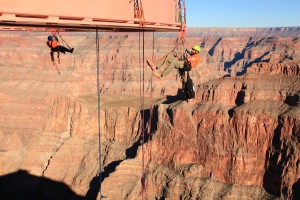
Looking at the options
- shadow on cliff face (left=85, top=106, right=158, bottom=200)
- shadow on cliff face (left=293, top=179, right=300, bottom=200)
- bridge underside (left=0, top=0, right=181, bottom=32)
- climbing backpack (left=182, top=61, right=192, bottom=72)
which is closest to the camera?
bridge underside (left=0, top=0, right=181, bottom=32)

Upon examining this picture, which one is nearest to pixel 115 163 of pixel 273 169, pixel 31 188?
pixel 31 188

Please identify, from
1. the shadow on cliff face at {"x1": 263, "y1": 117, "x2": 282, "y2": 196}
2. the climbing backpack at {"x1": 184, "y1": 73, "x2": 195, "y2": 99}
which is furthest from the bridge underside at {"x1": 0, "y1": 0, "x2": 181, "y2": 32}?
the shadow on cliff face at {"x1": 263, "y1": 117, "x2": 282, "y2": 196}

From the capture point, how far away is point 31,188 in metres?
68.6

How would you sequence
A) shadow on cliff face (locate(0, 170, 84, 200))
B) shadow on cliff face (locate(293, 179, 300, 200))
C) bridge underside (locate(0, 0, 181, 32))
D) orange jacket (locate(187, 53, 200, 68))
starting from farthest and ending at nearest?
shadow on cliff face (locate(0, 170, 84, 200)), shadow on cliff face (locate(293, 179, 300, 200)), orange jacket (locate(187, 53, 200, 68)), bridge underside (locate(0, 0, 181, 32))

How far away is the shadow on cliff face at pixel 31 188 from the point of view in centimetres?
6519

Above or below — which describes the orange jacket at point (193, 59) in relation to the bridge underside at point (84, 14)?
below

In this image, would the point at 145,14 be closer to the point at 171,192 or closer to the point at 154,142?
the point at 171,192

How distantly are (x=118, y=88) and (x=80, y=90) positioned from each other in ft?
58.4

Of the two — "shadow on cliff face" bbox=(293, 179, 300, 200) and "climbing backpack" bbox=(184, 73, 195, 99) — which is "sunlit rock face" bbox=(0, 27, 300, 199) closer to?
"shadow on cliff face" bbox=(293, 179, 300, 200)

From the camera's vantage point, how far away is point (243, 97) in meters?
59.2

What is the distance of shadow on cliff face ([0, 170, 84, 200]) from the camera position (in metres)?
65.2

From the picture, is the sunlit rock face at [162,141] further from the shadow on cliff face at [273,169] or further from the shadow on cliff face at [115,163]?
the shadow on cliff face at [115,163]

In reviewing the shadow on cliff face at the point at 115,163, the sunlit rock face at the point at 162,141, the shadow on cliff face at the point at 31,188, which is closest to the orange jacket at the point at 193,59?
the sunlit rock face at the point at 162,141

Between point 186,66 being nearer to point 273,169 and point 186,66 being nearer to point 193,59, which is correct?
point 193,59
